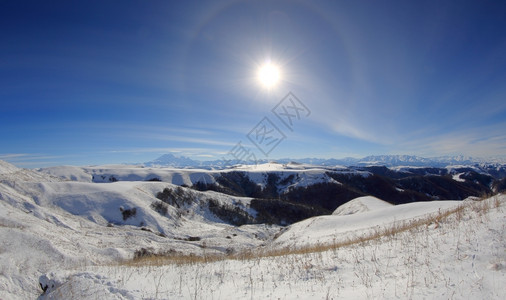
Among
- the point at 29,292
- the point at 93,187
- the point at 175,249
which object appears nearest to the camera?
the point at 29,292

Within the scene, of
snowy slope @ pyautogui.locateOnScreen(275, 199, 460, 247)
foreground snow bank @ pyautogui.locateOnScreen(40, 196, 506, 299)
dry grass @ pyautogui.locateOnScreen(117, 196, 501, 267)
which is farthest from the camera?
snowy slope @ pyautogui.locateOnScreen(275, 199, 460, 247)

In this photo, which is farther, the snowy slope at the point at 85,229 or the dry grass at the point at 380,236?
the snowy slope at the point at 85,229

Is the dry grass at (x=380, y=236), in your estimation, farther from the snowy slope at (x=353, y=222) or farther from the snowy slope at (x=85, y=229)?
the snowy slope at (x=353, y=222)

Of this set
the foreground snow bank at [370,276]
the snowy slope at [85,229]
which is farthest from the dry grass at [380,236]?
the snowy slope at [85,229]

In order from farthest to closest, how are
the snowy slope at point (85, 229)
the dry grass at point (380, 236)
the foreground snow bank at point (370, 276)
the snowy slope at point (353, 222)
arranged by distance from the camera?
the snowy slope at point (353, 222) < the snowy slope at point (85, 229) < the dry grass at point (380, 236) < the foreground snow bank at point (370, 276)

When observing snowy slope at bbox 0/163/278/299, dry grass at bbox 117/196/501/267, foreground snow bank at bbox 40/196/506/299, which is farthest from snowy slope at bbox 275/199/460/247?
snowy slope at bbox 0/163/278/299

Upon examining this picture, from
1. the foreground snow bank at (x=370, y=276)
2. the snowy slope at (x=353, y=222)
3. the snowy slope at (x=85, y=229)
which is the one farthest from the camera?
the snowy slope at (x=353, y=222)

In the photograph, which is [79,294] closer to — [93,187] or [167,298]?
[167,298]

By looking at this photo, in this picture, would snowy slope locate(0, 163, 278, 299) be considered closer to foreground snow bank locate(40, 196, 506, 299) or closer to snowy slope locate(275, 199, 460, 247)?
foreground snow bank locate(40, 196, 506, 299)

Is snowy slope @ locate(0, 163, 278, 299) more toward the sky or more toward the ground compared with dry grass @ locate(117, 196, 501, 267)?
more toward the ground

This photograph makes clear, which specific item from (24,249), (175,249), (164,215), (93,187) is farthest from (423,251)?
(93,187)

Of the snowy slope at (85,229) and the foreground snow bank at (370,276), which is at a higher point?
the foreground snow bank at (370,276)
